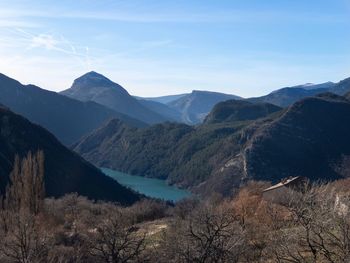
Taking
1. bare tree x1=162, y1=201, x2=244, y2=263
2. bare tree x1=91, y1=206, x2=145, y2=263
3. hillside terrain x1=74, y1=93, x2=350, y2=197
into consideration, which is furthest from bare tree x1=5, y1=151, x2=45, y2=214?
hillside terrain x1=74, y1=93, x2=350, y2=197

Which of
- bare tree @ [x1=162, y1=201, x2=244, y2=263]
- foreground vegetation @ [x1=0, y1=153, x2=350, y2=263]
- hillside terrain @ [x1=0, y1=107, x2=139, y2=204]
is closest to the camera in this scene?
foreground vegetation @ [x1=0, y1=153, x2=350, y2=263]

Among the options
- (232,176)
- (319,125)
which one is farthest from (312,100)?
(232,176)

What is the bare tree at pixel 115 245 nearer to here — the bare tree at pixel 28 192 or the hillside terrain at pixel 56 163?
the bare tree at pixel 28 192

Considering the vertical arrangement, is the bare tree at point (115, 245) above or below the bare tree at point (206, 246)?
below

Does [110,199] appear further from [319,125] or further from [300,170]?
[319,125]

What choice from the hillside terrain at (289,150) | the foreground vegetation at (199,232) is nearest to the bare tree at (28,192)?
the foreground vegetation at (199,232)

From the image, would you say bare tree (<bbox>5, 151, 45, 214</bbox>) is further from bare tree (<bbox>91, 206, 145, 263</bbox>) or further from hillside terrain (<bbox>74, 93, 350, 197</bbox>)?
hillside terrain (<bbox>74, 93, 350, 197</bbox>)

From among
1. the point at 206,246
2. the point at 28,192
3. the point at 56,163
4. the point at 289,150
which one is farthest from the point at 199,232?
the point at 289,150
